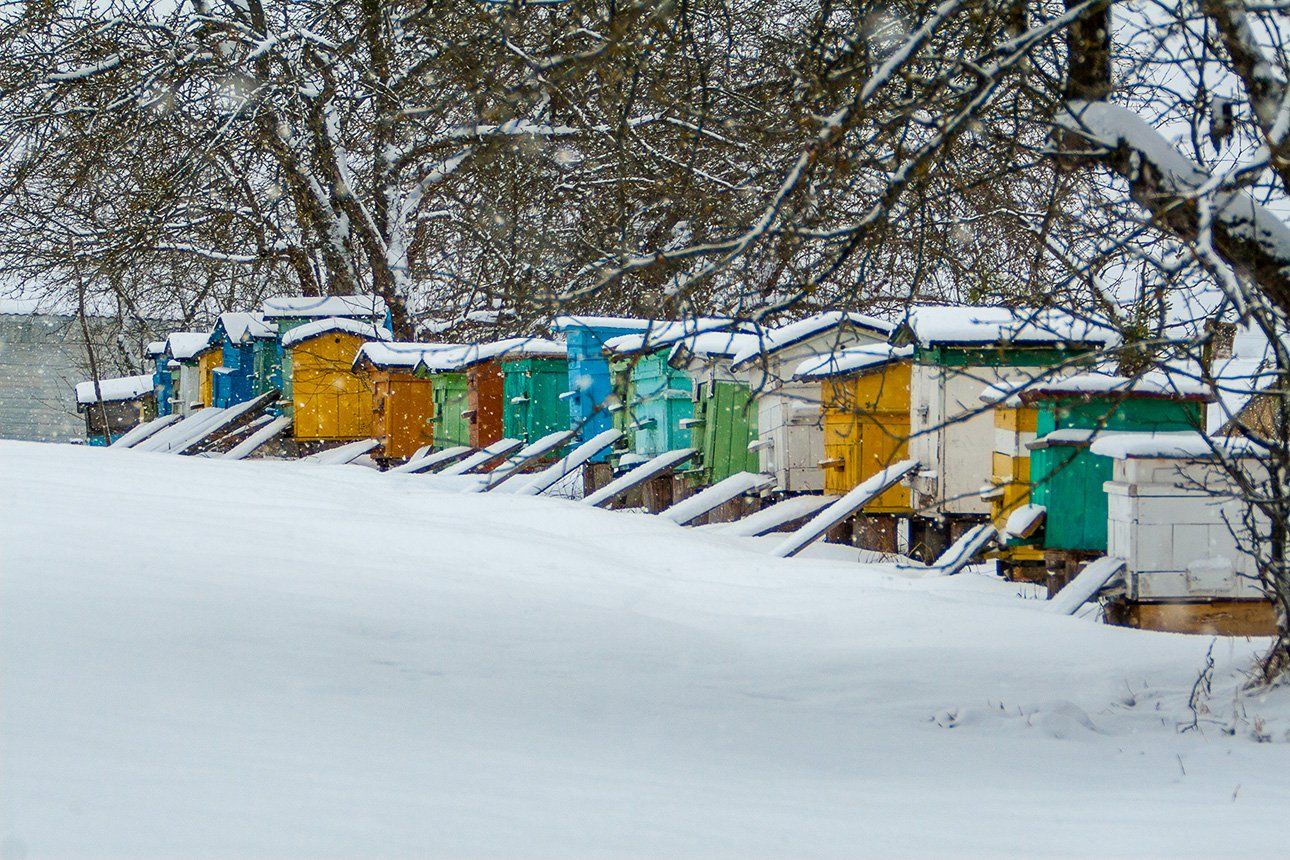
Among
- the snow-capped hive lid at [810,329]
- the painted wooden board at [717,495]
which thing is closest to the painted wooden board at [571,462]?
the painted wooden board at [717,495]

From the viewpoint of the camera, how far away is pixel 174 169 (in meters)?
16.6

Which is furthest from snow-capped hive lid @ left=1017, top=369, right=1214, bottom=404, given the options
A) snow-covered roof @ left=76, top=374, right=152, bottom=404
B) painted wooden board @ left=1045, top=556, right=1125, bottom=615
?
snow-covered roof @ left=76, top=374, right=152, bottom=404

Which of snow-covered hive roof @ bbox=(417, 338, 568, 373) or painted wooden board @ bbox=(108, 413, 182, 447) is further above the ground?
snow-covered hive roof @ bbox=(417, 338, 568, 373)

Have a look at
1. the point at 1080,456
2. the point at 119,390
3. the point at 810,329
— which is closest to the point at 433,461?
the point at 810,329

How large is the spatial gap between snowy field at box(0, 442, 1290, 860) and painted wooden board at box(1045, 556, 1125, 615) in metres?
0.26

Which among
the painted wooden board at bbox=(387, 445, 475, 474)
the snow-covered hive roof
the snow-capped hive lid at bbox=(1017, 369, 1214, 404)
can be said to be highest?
the snow-covered hive roof

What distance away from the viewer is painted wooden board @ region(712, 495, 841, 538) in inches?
448

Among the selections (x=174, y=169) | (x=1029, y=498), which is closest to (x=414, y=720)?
(x=1029, y=498)

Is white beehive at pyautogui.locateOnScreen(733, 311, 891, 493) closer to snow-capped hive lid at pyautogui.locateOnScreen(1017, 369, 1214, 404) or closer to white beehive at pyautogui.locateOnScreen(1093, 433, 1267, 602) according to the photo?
snow-capped hive lid at pyautogui.locateOnScreen(1017, 369, 1214, 404)

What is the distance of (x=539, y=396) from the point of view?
1594 centimetres

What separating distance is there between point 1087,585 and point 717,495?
499cm

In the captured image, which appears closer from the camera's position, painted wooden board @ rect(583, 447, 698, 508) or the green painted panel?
painted wooden board @ rect(583, 447, 698, 508)

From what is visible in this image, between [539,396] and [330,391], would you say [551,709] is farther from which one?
[330,391]

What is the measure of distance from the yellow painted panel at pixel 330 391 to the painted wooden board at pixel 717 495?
8701mm
